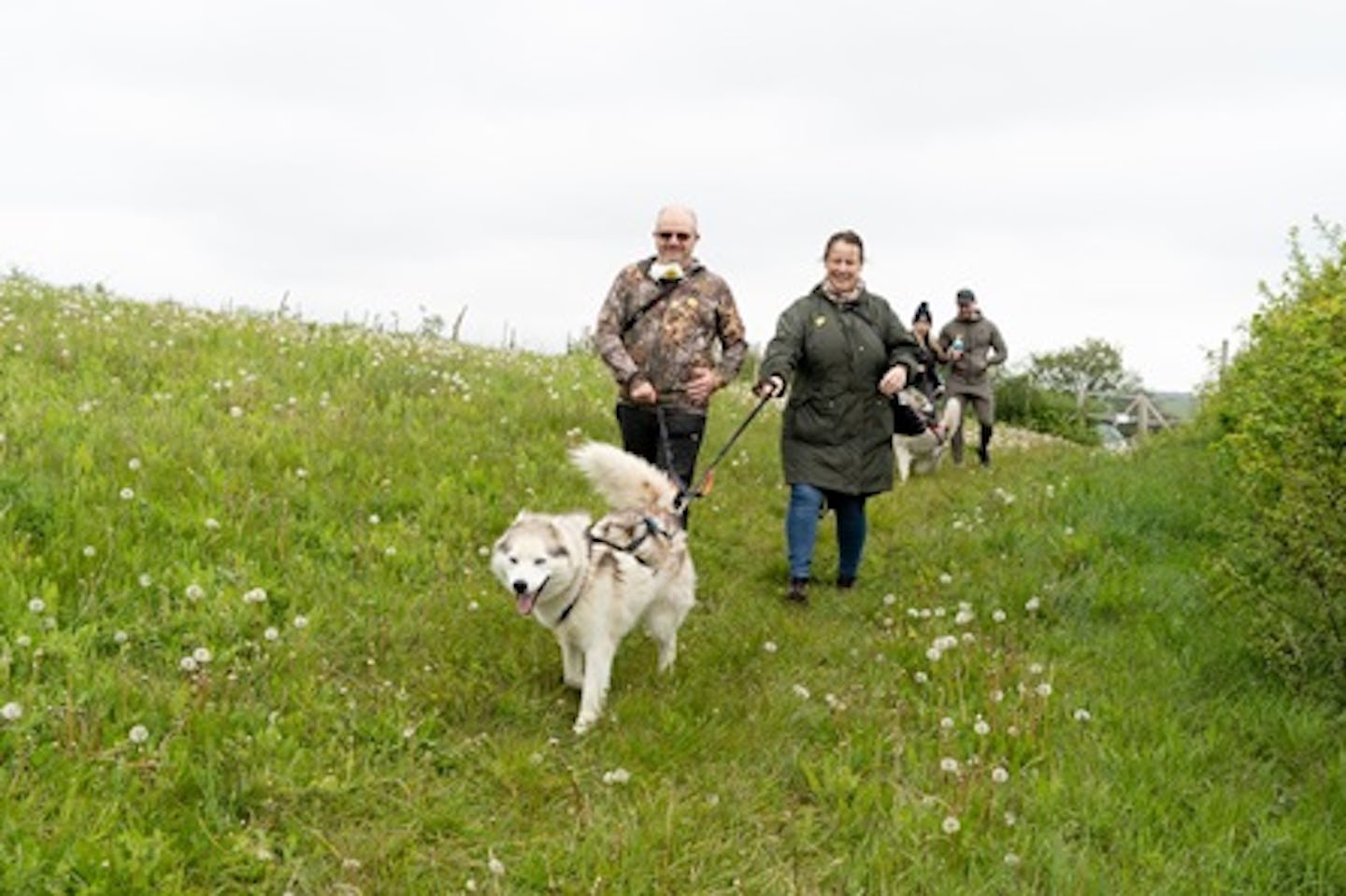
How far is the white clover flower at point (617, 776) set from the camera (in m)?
4.49

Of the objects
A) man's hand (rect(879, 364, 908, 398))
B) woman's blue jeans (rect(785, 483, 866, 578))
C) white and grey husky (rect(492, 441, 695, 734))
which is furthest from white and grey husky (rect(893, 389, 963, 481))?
white and grey husky (rect(492, 441, 695, 734))

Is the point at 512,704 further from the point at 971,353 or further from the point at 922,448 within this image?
the point at 971,353

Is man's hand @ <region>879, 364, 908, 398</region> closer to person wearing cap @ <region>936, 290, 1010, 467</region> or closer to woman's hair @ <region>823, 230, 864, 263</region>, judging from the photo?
woman's hair @ <region>823, 230, 864, 263</region>

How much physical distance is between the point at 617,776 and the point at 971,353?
12.3 metres

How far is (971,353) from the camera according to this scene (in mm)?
15469

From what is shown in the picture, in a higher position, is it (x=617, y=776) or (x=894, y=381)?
(x=894, y=381)

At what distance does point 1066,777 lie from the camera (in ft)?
15.7

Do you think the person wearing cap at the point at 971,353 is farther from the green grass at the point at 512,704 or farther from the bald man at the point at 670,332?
the bald man at the point at 670,332

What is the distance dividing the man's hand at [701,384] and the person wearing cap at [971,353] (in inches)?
362

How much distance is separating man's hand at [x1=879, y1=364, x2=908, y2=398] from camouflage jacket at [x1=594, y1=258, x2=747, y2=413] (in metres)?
1.13

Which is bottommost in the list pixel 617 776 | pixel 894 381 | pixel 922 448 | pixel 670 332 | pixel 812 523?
pixel 617 776

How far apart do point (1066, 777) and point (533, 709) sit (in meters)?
2.62

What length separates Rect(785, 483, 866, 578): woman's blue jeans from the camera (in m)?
7.69

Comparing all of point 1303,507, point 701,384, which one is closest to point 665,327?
point 701,384
